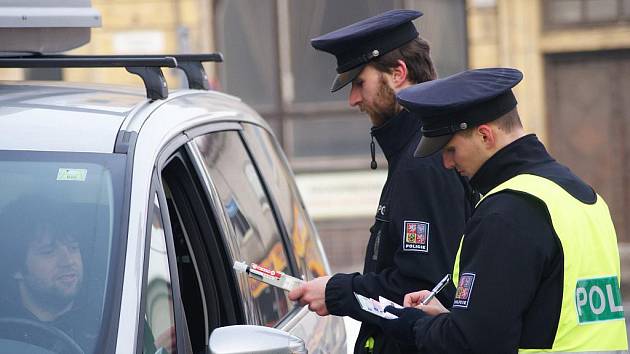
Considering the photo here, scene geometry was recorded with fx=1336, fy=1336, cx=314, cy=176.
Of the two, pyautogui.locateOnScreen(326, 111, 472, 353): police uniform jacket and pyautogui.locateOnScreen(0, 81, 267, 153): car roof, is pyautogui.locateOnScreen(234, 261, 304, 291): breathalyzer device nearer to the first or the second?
pyautogui.locateOnScreen(326, 111, 472, 353): police uniform jacket

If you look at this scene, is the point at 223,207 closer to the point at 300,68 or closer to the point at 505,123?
the point at 505,123

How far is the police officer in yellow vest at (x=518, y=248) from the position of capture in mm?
2873

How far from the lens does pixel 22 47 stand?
4094 millimetres

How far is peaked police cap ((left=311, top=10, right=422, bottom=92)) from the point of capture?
3.72m

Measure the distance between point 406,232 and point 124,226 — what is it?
2.53ft

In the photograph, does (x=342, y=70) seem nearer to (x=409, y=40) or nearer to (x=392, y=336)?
(x=409, y=40)

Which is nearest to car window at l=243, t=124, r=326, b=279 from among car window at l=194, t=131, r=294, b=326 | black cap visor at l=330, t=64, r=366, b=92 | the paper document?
car window at l=194, t=131, r=294, b=326

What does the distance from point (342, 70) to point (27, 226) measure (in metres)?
1.05

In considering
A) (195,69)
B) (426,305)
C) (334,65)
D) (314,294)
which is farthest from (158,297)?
(334,65)

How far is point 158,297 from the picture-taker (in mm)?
3217

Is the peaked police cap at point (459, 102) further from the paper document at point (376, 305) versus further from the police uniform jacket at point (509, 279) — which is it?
the paper document at point (376, 305)

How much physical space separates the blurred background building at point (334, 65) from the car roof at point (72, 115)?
10610mm

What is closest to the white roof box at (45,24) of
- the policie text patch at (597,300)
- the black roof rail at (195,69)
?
the black roof rail at (195,69)

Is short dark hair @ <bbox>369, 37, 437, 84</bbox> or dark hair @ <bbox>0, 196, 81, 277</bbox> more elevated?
short dark hair @ <bbox>369, 37, 437, 84</bbox>
